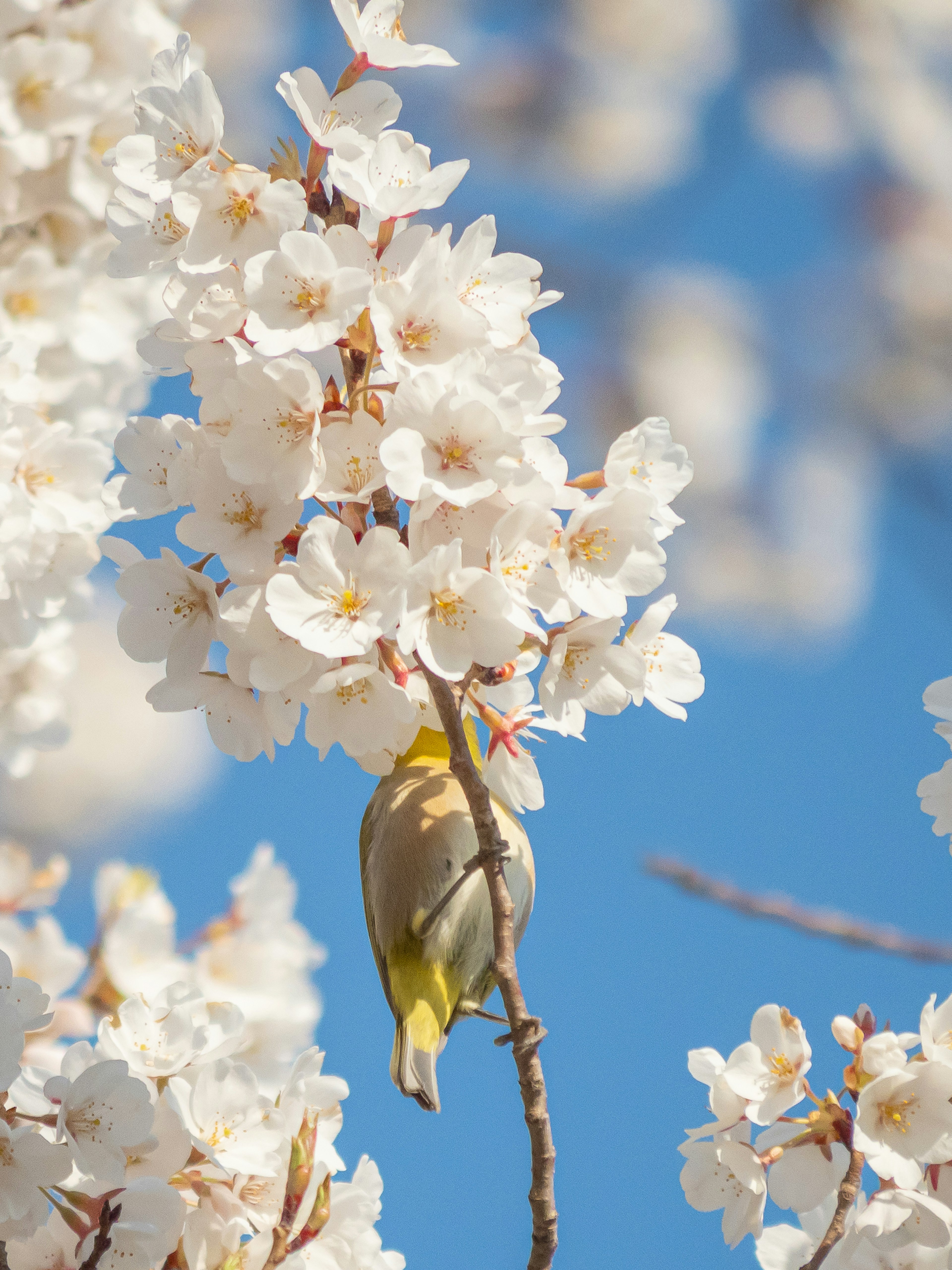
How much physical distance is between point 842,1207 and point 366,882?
0.76 m

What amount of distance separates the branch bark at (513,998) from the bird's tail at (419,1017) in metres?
0.29

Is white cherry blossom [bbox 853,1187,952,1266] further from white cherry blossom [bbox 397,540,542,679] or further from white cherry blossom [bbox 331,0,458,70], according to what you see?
white cherry blossom [bbox 331,0,458,70]

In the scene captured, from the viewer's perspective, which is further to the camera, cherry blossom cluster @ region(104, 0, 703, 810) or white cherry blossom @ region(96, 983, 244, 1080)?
white cherry blossom @ region(96, 983, 244, 1080)

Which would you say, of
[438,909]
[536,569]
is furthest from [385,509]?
[438,909]

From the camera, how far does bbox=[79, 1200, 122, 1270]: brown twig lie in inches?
47.9

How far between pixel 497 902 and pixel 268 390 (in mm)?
543

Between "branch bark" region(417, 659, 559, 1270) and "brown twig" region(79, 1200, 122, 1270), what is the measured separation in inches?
16.2

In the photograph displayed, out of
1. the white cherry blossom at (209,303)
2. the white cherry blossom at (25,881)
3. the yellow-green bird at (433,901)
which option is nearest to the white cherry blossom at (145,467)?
the white cherry blossom at (209,303)

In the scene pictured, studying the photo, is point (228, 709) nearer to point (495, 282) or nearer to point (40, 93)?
point (495, 282)

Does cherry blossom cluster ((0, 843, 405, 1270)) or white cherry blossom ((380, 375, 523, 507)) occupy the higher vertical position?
white cherry blossom ((380, 375, 523, 507))

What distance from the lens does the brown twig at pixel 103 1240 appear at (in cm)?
122

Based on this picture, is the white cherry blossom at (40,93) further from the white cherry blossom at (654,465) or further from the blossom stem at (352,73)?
the white cherry blossom at (654,465)

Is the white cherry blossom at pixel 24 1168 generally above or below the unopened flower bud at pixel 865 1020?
below

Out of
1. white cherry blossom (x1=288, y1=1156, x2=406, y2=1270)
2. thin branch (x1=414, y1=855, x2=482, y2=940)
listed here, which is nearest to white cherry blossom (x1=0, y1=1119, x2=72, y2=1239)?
white cherry blossom (x1=288, y1=1156, x2=406, y2=1270)
